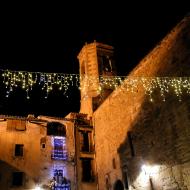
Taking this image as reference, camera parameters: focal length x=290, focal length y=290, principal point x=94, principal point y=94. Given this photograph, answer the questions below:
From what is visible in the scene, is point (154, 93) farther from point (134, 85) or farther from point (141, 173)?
point (141, 173)

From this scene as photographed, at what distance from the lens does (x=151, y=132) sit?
13.2 m

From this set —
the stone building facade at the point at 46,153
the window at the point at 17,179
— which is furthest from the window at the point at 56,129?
the window at the point at 17,179

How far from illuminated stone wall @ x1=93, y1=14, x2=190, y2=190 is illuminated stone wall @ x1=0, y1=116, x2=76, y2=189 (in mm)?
2272

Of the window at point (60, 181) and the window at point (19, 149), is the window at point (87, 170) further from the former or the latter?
the window at point (19, 149)

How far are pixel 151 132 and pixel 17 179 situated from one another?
314 inches

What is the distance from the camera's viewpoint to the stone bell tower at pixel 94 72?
66.9ft

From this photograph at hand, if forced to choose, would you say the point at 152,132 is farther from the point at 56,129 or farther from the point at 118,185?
the point at 56,129

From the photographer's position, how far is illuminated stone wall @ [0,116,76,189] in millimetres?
16125

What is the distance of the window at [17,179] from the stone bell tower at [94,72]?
6.18m

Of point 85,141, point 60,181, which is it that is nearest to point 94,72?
point 85,141

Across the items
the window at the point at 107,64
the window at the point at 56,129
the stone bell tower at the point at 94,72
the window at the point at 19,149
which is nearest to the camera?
the window at the point at 19,149

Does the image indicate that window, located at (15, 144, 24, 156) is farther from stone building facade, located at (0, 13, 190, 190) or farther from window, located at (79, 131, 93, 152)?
window, located at (79, 131, 93, 152)

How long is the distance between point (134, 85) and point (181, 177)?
5.55m

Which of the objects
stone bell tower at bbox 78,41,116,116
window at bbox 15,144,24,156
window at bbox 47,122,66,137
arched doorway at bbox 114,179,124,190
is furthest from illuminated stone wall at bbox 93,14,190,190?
window at bbox 15,144,24,156
